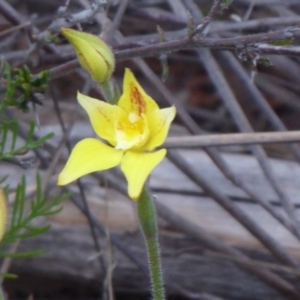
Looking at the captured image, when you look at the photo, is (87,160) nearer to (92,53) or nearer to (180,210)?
(92,53)

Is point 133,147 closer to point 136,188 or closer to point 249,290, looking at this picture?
point 136,188

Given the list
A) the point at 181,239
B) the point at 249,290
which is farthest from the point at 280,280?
the point at 181,239

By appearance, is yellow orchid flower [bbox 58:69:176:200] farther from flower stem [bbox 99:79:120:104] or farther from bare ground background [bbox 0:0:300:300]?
bare ground background [bbox 0:0:300:300]

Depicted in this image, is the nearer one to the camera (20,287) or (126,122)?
(126,122)

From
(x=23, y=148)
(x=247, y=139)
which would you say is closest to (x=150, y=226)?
(x=23, y=148)

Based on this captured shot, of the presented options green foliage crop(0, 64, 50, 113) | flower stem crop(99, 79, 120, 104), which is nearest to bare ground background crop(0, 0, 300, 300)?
green foliage crop(0, 64, 50, 113)

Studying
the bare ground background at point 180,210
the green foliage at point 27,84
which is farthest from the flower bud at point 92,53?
the bare ground background at point 180,210

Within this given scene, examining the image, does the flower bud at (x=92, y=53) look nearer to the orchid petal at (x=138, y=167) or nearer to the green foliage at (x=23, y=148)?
the orchid petal at (x=138, y=167)
